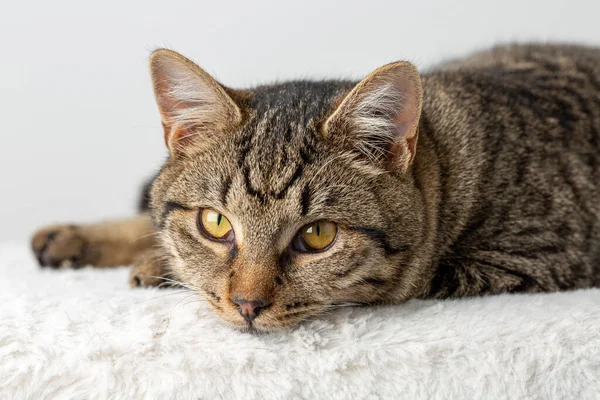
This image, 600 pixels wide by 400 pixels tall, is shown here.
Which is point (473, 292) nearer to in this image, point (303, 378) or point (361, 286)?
point (361, 286)

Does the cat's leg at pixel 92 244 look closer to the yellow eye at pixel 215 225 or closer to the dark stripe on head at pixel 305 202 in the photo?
the yellow eye at pixel 215 225

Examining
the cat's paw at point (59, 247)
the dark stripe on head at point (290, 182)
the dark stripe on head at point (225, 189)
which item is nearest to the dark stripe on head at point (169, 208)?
the dark stripe on head at point (225, 189)

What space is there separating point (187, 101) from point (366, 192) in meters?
0.47

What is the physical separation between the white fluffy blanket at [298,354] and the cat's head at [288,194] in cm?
8

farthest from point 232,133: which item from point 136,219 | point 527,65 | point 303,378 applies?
point 527,65

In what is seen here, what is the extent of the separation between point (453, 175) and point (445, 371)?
589 millimetres

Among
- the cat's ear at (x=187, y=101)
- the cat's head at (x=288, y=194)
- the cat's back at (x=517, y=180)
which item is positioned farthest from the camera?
the cat's back at (x=517, y=180)

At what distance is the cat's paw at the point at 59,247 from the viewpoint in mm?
Result: 1975

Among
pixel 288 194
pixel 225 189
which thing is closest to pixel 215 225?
pixel 225 189

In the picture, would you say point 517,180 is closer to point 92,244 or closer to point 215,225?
point 215,225

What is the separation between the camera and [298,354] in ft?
4.10

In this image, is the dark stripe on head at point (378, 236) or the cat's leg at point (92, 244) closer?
the dark stripe on head at point (378, 236)

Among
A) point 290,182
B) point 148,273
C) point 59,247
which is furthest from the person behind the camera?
point 59,247

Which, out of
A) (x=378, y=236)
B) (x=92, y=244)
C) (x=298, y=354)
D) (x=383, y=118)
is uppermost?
(x=383, y=118)
